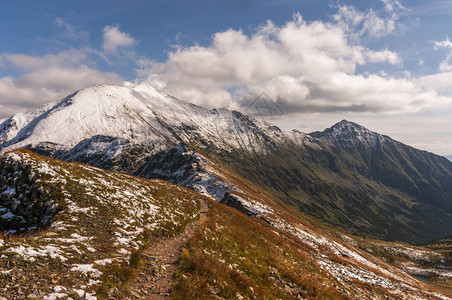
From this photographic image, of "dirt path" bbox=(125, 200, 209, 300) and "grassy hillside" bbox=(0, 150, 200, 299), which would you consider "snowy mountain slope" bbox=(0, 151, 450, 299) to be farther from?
"dirt path" bbox=(125, 200, 209, 300)

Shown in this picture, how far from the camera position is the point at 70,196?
687 inches

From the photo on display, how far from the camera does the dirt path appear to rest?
10133 mm

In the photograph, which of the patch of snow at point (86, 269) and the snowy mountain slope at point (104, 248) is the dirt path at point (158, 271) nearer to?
the snowy mountain slope at point (104, 248)

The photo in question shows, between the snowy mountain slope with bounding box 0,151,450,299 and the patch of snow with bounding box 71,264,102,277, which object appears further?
the patch of snow with bounding box 71,264,102,277

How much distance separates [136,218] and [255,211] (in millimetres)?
41796

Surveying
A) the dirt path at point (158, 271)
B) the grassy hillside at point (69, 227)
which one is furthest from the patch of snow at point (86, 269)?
the dirt path at point (158, 271)

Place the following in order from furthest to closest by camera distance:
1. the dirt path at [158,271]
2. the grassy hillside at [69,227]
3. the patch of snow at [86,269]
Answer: the dirt path at [158,271]
the patch of snow at [86,269]
the grassy hillside at [69,227]

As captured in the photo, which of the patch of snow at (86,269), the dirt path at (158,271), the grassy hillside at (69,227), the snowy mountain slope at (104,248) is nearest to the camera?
the grassy hillside at (69,227)

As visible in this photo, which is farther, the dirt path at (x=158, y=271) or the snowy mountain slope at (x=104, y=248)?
the dirt path at (x=158, y=271)

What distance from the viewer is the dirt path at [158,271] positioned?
33.2 feet

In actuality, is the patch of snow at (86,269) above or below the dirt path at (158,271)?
above

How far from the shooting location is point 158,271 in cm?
1200

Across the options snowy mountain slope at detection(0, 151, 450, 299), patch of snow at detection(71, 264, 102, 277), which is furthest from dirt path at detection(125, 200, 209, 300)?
patch of snow at detection(71, 264, 102, 277)

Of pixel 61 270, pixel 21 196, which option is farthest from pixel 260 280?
pixel 21 196
